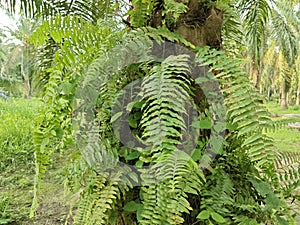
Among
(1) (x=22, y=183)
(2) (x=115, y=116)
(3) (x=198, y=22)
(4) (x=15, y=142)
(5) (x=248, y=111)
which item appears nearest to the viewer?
(5) (x=248, y=111)

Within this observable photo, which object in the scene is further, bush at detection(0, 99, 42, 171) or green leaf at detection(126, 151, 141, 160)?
bush at detection(0, 99, 42, 171)

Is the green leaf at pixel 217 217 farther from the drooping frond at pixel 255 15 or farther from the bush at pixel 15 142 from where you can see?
the bush at pixel 15 142

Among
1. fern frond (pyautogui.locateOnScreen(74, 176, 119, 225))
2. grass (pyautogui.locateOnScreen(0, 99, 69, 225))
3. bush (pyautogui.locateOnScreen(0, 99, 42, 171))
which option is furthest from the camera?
bush (pyautogui.locateOnScreen(0, 99, 42, 171))

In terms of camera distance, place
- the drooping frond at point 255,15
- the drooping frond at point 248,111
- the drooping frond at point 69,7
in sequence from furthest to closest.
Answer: the drooping frond at point 69,7 < the drooping frond at point 255,15 < the drooping frond at point 248,111

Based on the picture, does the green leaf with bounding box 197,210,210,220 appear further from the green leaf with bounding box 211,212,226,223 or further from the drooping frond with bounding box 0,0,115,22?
the drooping frond with bounding box 0,0,115,22

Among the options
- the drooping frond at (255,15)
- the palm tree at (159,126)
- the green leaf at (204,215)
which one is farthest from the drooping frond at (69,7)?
the green leaf at (204,215)

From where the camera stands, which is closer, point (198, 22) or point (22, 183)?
point (198, 22)

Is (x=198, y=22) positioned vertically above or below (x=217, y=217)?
above

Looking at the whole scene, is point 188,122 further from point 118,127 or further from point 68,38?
point 68,38

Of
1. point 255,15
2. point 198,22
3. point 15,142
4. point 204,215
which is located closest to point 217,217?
point 204,215

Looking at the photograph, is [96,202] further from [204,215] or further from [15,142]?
[15,142]

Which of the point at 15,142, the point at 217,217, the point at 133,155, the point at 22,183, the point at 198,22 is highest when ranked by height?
the point at 198,22

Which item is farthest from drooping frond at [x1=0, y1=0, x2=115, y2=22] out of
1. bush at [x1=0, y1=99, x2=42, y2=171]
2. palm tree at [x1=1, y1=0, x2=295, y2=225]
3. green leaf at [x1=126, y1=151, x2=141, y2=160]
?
bush at [x1=0, y1=99, x2=42, y2=171]

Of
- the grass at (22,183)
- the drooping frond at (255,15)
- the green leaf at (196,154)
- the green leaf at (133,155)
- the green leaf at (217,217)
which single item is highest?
the drooping frond at (255,15)
